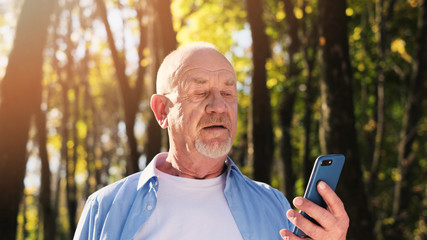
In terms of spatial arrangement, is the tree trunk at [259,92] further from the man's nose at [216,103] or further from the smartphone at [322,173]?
the smartphone at [322,173]

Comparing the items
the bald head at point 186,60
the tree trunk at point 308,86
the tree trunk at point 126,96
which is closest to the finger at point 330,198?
the bald head at point 186,60

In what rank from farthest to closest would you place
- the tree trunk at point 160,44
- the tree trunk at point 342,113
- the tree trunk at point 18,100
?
1. the tree trunk at point 160,44
2. the tree trunk at point 18,100
3. the tree trunk at point 342,113

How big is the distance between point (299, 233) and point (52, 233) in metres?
19.2

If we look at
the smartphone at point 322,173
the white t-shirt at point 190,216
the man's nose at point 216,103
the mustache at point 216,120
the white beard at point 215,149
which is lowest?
the white t-shirt at point 190,216

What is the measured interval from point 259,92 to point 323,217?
791cm

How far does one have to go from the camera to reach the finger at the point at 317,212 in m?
2.64

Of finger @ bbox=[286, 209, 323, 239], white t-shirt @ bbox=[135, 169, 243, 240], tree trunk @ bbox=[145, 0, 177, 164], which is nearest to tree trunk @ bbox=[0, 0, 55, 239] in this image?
tree trunk @ bbox=[145, 0, 177, 164]

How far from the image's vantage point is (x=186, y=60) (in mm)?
3473

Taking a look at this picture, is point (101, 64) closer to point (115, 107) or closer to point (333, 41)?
point (115, 107)

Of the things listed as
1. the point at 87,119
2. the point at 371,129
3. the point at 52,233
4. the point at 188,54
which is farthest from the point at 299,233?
the point at 87,119

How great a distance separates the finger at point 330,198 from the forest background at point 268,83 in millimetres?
4438

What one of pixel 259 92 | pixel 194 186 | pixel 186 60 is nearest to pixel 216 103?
pixel 186 60

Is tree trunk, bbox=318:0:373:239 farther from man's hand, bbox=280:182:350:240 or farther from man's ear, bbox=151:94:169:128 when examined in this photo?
man's hand, bbox=280:182:350:240

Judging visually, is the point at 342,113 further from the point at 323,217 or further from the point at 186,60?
the point at 323,217
